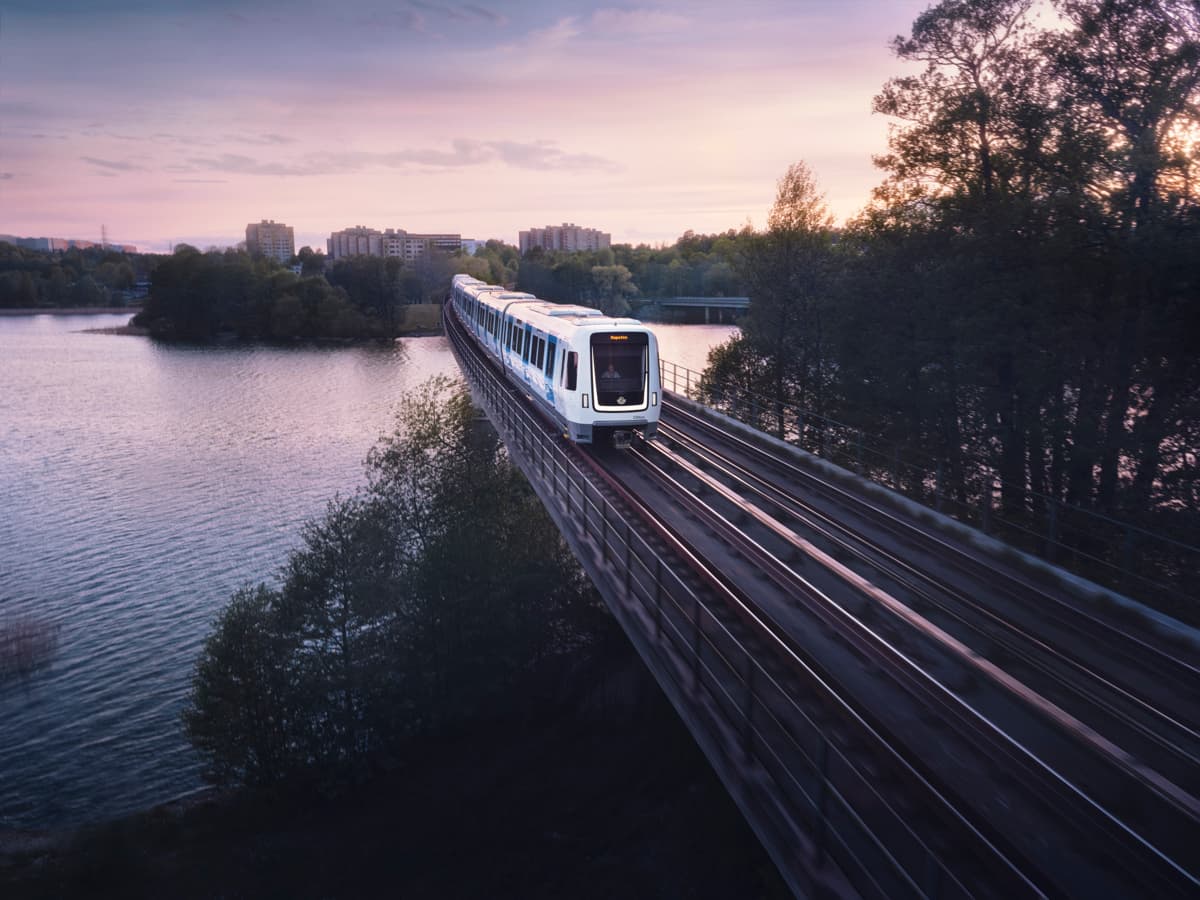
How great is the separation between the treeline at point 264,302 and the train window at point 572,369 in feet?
271

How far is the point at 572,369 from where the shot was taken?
64.7 feet

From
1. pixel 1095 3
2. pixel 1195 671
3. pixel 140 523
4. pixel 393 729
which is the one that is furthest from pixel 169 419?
pixel 1195 671

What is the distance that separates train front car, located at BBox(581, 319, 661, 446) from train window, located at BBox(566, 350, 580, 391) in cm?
33

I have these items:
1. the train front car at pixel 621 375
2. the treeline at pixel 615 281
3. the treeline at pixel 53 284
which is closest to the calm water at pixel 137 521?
the train front car at pixel 621 375

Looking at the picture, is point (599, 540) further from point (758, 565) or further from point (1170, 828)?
point (1170, 828)

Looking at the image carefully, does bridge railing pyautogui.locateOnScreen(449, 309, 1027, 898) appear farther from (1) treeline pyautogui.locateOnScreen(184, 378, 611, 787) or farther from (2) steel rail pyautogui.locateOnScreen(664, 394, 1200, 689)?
(1) treeline pyautogui.locateOnScreen(184, 378, 611, 787)

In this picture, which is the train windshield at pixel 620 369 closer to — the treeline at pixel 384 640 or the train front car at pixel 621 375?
the train front car at pixel 621 375

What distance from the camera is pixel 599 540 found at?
1377 cm

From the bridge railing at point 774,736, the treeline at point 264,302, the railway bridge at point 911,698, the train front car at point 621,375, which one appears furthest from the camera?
the treeline at point 264,302

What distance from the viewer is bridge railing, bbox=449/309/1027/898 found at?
22.0 feet

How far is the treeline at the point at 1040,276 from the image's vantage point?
16.4 metres

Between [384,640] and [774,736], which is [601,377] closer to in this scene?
[384,640]

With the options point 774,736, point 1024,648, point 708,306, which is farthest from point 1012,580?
point 708,306

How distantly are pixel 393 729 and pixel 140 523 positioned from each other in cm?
1921
